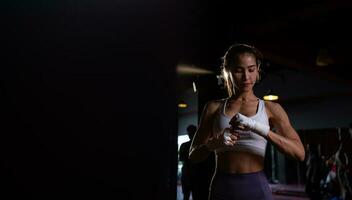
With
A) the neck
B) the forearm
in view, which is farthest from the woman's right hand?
the neck

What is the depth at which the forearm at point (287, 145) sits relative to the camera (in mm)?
1211

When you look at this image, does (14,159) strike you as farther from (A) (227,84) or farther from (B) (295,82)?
(B) (295,82)

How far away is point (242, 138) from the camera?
1.30 m

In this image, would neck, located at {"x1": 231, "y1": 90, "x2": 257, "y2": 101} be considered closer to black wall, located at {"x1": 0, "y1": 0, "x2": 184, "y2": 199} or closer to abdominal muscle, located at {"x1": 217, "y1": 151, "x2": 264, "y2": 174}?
abdominal muscle, located at {"x1": 217, "y1": 151, "x2": 264, "y2": 174}

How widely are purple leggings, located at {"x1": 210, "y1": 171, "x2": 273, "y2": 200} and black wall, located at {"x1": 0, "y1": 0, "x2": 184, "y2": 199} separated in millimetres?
1615

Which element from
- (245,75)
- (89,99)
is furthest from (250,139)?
(89,99)

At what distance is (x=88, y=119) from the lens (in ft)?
8.93

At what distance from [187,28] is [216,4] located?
377mm

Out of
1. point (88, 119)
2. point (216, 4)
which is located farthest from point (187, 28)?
point (88, 119)

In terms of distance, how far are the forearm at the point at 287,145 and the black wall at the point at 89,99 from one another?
71.7 inches

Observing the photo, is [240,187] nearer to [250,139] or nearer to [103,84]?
[250,139]

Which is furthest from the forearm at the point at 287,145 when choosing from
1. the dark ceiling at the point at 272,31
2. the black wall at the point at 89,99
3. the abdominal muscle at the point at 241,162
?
the black wall at the point at 89,99

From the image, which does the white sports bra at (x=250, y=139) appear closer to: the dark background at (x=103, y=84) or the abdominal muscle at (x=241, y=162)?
the abdominal muscle at (x=241, y=162)

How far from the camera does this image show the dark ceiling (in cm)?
318
